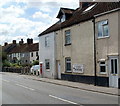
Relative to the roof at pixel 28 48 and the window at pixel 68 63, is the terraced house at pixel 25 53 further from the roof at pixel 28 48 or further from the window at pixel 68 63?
the window at pixel 68 63

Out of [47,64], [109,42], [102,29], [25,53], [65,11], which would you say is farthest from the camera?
[25,53]

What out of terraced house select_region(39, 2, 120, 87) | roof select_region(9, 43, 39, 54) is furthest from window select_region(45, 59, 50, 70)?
roof select_region(9, 43, 39, 54)

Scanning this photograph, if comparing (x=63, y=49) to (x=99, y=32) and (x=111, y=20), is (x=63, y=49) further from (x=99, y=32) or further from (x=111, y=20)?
(x=111, y=20)

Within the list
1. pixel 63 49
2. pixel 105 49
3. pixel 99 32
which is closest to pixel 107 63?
pixel 105 49

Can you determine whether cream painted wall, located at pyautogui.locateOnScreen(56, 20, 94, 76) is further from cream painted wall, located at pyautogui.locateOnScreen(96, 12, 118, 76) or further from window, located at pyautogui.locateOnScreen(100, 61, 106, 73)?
window, located at pyautogui.locateOnScreen(100, 61, 106, 73)

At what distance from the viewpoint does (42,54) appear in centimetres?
3497

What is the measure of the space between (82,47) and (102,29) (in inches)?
147

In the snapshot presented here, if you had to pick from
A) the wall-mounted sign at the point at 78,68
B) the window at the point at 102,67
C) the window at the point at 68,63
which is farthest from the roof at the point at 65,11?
the window at the point at 102,67

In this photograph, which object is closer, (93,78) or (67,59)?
(93,78)

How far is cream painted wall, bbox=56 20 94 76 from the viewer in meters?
22.8

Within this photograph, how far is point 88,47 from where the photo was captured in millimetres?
23141

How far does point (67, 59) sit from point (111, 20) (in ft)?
30.3

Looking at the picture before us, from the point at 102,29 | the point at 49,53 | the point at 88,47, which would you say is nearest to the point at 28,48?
the point at 49,53

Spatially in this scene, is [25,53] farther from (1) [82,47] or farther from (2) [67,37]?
(1) [82,47]
